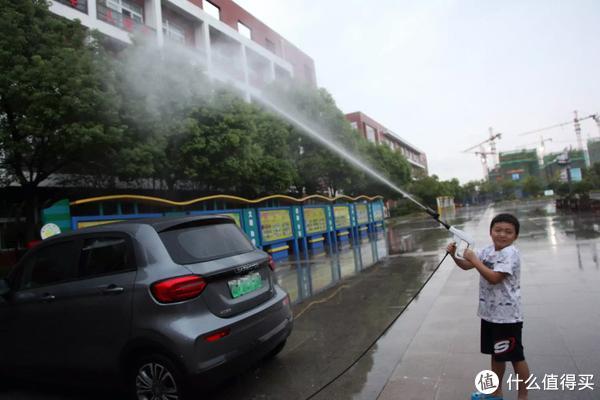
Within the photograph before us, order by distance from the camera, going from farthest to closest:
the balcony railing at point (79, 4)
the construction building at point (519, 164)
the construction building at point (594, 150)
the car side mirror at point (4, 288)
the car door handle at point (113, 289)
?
the construction building at point (519, 164)
the construction building at point (594, 150)
the balcony railing at point (79, 4)
the car side mirror at point (4, 288)
the car door handle at point (113, 289)

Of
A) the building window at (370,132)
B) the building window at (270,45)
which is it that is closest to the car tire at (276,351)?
the building window at (270,45)

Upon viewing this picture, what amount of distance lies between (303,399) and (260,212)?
8886mm

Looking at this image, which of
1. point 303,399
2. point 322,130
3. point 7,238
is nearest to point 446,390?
point 303,399

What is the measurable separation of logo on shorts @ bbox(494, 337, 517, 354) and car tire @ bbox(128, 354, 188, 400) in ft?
6.93

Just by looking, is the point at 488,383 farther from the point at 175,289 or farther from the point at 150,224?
the point at 150,224

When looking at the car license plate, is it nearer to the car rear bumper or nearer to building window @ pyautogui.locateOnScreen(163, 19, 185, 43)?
the car rear bumper

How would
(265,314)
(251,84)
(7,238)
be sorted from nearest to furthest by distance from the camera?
(265,314), (7,238), (251,84)

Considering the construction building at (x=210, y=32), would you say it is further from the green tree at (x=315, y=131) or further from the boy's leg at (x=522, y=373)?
the boy's leg at (x=522, y=373)

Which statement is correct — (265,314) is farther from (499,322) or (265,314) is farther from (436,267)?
(436,267)

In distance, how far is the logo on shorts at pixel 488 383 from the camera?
263 cm

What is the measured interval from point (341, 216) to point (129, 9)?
14790 mm

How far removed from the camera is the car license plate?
3.07m

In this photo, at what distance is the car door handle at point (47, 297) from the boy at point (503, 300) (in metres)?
3.22

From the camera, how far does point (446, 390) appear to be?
289cm
